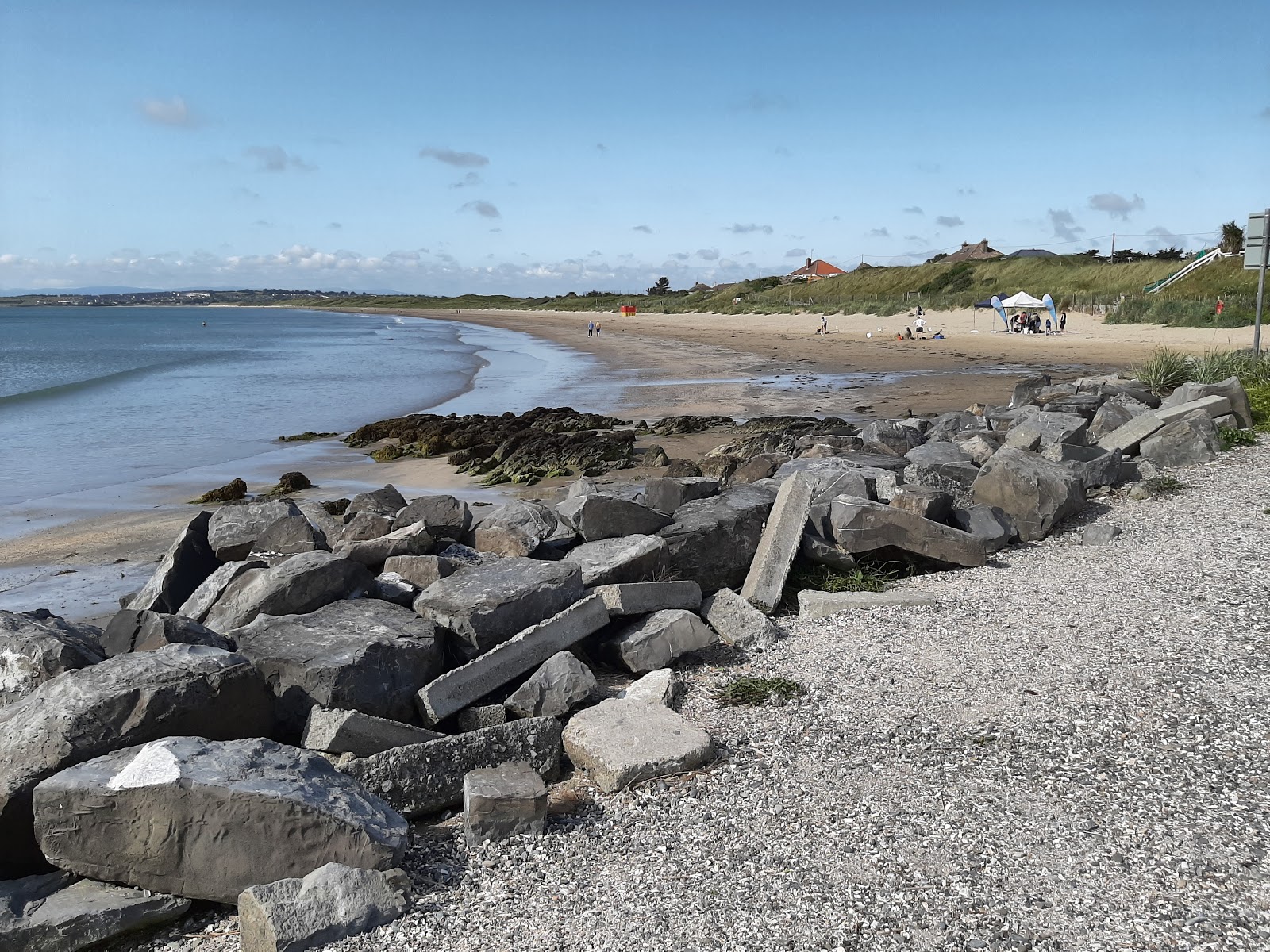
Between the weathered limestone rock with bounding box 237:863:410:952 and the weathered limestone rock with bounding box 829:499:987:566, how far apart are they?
14.8 feet

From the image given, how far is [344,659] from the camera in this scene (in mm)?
4785

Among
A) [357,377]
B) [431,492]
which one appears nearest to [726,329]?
[357,377]

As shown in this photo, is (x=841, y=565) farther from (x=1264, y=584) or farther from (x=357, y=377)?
(x=357, y=377)

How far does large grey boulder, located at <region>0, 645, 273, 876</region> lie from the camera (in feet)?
12.0

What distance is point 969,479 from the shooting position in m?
8.88

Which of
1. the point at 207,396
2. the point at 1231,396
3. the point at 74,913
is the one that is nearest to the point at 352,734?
the point at 74,913

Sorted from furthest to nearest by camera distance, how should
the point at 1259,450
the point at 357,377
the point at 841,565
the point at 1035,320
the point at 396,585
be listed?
the point at 1035,320 → the point at 357,377 → the point at 1259,450 → the point at 841,565 → the point at 396,585

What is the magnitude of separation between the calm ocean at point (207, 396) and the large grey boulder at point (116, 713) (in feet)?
36.1

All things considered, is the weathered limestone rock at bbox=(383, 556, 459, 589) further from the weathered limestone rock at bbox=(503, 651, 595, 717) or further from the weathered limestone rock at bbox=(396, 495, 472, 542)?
the weathered limestone rock at bbox=(503, 651, 595, 717)

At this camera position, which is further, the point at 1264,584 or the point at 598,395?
the point at 598,395

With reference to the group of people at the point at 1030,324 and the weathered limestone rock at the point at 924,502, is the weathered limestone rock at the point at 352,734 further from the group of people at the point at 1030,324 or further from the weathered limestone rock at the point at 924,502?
the group of people at the point at 1030,324

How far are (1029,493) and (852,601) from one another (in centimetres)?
266

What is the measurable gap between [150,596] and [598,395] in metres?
17.2

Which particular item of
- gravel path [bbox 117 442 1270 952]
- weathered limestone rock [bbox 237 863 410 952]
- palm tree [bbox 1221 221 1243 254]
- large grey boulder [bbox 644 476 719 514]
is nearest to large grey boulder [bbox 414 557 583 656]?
gravel path [bbox 117 442 1270 952]
